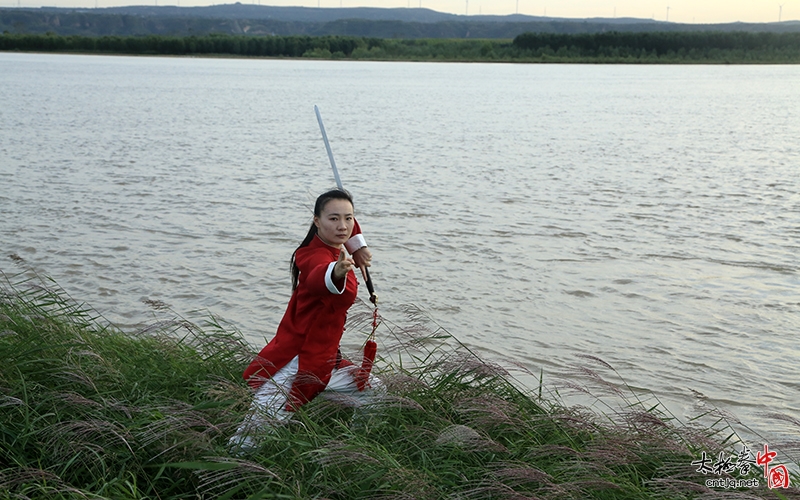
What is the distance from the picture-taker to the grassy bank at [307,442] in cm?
311

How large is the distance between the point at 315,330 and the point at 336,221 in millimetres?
519

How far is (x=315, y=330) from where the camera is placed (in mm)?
3828

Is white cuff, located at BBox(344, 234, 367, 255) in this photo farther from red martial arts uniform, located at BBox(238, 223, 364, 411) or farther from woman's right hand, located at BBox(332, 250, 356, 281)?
woman's right hand, located at BBox(332, 250, 356, 281)

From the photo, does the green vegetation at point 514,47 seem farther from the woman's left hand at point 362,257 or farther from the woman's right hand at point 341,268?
the woman's right hand at point 341,268

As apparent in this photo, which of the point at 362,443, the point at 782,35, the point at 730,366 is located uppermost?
the point at 782,35

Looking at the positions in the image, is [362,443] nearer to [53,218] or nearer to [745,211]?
[53,218]

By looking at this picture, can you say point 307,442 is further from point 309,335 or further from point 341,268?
point 341,268

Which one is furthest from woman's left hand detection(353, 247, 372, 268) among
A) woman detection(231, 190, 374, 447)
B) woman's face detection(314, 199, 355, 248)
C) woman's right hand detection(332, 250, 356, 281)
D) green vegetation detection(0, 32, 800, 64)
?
green vegetation detection(0, 32, 800, 64)

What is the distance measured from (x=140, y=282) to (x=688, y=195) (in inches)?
368

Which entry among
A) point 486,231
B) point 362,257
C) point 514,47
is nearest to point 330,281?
point 362,257

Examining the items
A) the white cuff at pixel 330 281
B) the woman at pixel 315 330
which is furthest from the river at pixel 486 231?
the white cuff at pixel 330 281

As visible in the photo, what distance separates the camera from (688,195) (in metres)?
13.9

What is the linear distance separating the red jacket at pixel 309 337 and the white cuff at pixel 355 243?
0.29 ft

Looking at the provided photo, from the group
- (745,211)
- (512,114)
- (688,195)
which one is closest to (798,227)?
(745,211)
